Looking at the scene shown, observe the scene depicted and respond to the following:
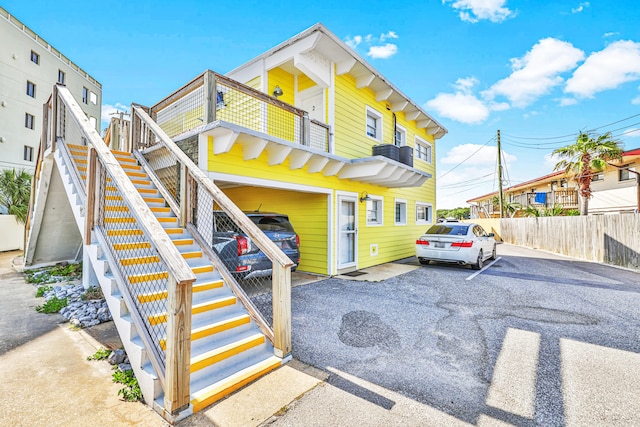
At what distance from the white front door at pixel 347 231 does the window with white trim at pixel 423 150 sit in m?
5.65

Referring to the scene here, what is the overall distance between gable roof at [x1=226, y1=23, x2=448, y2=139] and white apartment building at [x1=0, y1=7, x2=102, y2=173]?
15.2 metres

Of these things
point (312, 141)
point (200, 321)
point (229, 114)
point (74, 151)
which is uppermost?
point (229, 114)

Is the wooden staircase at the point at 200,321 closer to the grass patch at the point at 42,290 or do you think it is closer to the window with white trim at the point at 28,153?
the grass patch at the point at 42,290

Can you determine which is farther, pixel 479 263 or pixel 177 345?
pixel 479 263

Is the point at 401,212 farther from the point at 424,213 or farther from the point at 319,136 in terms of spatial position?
the point at 319,136

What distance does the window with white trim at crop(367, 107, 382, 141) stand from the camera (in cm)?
919

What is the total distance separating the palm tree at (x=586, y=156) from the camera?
13586 millimetres

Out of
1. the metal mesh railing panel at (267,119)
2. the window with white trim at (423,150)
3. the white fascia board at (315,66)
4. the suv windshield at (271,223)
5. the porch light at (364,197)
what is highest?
the white fascia board at (315,66)

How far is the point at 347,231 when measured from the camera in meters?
7.85

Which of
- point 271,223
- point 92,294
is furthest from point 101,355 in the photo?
point 271,223

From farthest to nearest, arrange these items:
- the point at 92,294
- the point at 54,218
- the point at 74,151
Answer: the point at 54,218 → the point at 74,151 → the point at 92,294

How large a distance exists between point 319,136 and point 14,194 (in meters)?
14.9

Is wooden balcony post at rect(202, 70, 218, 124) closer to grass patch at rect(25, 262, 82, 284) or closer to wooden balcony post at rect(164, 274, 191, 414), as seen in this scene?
wooden balcony post at rect(164, 274, 191, 414)

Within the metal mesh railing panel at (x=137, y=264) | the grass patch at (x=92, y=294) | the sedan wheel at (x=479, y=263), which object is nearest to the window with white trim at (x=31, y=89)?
the grass patch at (x=92, y=294)
